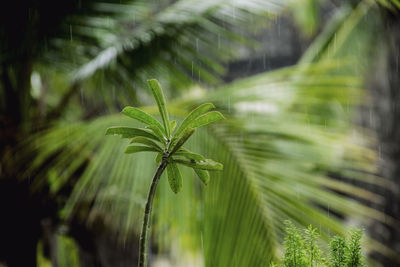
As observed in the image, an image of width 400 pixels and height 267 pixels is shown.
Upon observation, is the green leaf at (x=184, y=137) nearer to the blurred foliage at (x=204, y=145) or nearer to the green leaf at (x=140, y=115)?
the green leaf at (x=140, y=115)

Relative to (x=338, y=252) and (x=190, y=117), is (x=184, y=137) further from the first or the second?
(x=338, y=252)

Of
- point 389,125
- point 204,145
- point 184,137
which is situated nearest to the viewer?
point 184,137

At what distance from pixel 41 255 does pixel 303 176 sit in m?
0.61

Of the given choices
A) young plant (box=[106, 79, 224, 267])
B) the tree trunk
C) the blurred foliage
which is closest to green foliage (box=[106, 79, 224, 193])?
young plant (box=[106, 79, 224, 267])

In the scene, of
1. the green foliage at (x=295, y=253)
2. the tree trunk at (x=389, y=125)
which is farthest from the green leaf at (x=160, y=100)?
the tree trunk at (x=389, y=125)

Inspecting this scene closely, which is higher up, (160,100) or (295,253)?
(160,100)

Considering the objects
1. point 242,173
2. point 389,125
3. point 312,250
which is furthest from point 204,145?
point 389,125

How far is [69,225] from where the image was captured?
0.81 metres

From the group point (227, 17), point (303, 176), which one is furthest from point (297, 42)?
point (303, 176)

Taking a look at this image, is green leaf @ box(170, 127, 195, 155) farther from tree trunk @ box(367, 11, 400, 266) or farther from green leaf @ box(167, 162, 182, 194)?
tree trunk @ box(367, 11, 400, 266)

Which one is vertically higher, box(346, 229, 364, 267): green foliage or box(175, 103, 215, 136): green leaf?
box(175, 103, 215, 136): green leaf

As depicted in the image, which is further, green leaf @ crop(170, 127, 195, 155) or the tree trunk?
the tree trunk

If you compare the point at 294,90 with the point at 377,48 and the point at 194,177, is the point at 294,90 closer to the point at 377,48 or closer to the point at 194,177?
the point at 194,177

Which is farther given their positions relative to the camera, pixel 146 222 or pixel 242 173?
pixel 242 173
